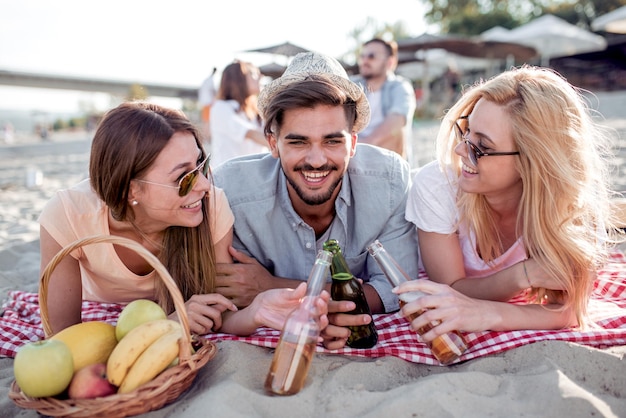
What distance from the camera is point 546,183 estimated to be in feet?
7.17

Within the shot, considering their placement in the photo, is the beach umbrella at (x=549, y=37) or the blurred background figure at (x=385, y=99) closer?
the blurred background figure at (x=385, y=99)

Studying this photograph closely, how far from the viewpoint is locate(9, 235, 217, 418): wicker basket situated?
1507 mm

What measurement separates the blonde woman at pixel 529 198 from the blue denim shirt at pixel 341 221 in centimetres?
32

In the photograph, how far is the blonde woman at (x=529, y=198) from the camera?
217cm

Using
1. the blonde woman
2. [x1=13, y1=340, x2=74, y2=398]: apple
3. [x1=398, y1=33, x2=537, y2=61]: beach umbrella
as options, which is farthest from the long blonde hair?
[x1=398, y1=33, x2=537, y2=61]: beach umbrella

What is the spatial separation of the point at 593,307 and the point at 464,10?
1346 inches

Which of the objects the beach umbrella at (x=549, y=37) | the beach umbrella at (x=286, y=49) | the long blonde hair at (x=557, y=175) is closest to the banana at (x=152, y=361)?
the long blonde hair at (x=557, y=175)

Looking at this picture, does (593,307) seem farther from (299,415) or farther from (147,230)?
(147,230)

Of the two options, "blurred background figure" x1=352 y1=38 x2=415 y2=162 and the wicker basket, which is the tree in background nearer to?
"blurred background figure" x1=352 y1=38 x2=415 y2=162

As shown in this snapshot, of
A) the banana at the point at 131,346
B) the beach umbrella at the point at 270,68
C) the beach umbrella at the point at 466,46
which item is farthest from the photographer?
the beach umbrella at the point at 466,46

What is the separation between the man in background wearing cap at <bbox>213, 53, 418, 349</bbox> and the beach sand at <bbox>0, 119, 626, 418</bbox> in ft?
2.05

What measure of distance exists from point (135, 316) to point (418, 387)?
1.06 m

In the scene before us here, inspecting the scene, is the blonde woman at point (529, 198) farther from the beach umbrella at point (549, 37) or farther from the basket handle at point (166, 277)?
the beach umbrella at point (549, 37)

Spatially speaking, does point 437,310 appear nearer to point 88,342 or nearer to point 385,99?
point 88,342
